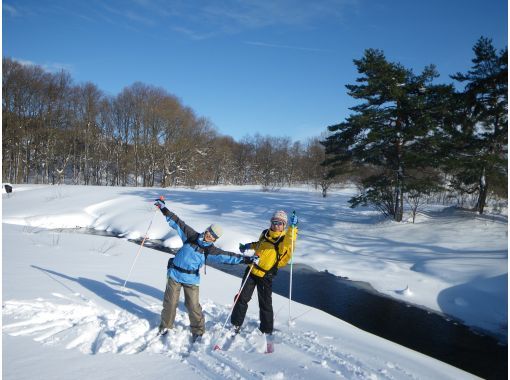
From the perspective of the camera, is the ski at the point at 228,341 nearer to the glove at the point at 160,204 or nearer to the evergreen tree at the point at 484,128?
the glove at the point at 160,204

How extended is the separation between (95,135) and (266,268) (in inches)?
1552

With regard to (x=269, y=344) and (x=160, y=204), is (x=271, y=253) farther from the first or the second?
(x=160, y=204)

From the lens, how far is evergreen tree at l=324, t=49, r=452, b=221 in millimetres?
15938

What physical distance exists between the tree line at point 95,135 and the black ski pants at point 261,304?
31.9 m

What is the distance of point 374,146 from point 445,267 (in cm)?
782

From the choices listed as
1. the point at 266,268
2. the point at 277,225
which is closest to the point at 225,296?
the point at 266,268

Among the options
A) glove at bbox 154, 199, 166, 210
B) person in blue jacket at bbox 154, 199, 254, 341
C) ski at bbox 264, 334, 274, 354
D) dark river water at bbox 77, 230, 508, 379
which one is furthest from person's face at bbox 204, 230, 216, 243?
dark river water at bbox 77, 230, 508, 379

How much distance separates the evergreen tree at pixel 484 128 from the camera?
1559 centimetres

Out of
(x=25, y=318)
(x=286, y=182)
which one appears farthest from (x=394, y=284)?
(x=286, y=182)

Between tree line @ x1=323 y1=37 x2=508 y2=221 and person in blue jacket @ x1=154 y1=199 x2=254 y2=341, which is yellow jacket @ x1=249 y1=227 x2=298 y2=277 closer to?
person in blue jacket @ x1=154 y1=199 x2=254 y2=341

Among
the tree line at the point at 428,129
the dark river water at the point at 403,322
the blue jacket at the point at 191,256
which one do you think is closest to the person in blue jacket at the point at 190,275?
the blue jacket at the point at 191,256

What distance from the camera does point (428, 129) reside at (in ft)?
51.5

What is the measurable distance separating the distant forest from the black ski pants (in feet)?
41.3

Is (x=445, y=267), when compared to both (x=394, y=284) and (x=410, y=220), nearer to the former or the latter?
(x=394, y=284)
